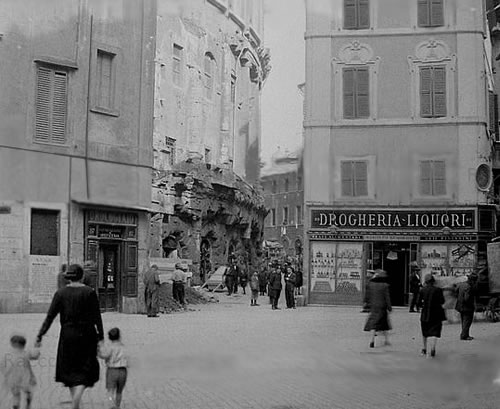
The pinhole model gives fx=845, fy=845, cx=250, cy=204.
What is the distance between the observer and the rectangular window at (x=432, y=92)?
382 cm

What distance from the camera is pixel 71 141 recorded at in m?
2.83

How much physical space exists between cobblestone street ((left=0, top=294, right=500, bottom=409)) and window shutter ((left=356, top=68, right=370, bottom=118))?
4.07ft

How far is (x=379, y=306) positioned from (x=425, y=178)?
6.81ft

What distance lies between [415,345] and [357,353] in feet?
2.84

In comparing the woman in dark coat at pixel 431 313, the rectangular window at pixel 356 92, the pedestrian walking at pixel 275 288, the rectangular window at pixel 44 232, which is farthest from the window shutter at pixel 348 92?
the pedestrian walking at pixel 275 288

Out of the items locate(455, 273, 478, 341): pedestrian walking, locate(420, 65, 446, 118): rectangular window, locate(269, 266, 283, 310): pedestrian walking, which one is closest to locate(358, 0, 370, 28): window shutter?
locate(420, 65, 446, 118): rectangular window

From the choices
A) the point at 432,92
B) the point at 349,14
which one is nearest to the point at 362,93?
the point at 349,14

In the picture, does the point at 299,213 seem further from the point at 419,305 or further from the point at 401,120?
the point at 419,305

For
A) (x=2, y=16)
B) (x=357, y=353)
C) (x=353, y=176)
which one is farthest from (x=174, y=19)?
(x=357, y=353)

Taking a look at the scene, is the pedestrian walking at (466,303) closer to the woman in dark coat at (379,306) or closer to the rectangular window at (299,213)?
the woman in dark coat at (379,306)

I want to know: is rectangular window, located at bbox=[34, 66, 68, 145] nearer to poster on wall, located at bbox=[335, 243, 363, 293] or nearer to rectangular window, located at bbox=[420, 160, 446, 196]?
rectangular window, located at bbox=[420, 160, 446, 196]

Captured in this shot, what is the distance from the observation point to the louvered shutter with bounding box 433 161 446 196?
3.52 meters

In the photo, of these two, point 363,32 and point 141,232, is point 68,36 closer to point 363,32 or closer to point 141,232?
point 141,232

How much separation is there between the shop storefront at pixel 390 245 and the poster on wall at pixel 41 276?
1544 millimetres
